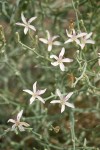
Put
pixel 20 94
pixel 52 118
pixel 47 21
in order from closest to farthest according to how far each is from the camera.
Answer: pixel 52 118 < pixel 20 94 < pixel 47 21

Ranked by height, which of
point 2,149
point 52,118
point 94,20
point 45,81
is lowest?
point 2,149

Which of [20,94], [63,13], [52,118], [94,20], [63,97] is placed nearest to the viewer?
[63,97]

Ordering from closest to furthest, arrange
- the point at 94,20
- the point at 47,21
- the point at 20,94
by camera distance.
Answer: the point at 94,20 < the point at 20,94 < the point at 47,21

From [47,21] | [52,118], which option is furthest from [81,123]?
[47,21]

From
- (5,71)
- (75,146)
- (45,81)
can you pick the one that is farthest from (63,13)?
(75,146)

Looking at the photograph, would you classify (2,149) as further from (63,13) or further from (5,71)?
(63,13)

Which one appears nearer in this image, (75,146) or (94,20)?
(75,146)

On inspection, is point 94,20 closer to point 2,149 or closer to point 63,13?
point 63,13

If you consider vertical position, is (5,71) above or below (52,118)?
above

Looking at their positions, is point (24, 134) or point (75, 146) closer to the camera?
point (75, 146)
